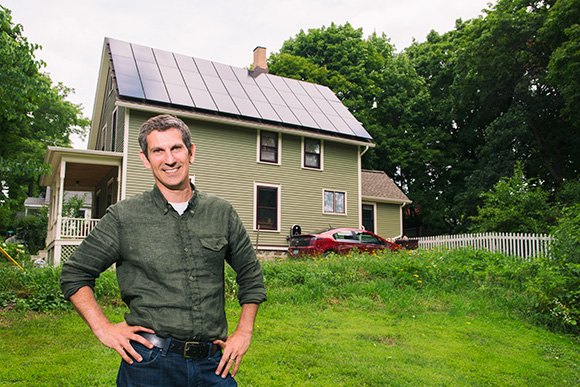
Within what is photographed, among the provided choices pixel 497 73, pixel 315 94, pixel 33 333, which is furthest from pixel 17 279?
pixel 497 73

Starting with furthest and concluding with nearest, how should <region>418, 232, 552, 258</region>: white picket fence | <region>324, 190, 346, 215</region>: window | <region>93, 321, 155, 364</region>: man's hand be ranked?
<region>324, 190, 346, 215</region>: window, <region>418, 232, 552, 258</region>: white picket fence, <region>93, 321, 155, 364</region>: man's hand

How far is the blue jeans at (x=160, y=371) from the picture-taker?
2311 mm

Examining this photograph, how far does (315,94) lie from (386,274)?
14.6 metres

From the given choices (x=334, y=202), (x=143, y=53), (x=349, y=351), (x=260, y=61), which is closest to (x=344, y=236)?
(x=334, y=202)

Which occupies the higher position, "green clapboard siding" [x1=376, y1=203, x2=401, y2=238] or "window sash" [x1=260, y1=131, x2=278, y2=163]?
"window sash" [x1=260, y1=131, x2=278, y2=163]

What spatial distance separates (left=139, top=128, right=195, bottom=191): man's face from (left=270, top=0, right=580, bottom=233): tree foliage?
2318 centimetres

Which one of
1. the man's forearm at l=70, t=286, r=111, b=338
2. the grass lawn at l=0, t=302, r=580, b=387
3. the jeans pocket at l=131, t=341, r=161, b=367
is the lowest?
the grass lawn at l=0, t=302, r=580, b=387

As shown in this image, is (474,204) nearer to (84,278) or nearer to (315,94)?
(315,94)

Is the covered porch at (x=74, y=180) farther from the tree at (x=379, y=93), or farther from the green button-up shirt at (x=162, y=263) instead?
the tree at (x=379, y=93)

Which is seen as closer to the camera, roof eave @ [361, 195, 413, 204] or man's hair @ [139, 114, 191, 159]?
man's hair @ [139, 114, 191, 159]

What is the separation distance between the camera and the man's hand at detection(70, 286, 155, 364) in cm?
228

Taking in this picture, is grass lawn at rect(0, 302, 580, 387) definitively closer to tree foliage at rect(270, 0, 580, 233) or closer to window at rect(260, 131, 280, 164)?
window at rect(260, 131, 280, 164)

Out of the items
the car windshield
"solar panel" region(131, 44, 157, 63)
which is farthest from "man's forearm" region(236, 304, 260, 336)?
"solar panel" region(131, 44, 157, 63)

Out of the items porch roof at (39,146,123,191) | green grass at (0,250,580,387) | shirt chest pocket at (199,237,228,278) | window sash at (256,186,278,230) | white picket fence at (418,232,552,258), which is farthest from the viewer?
window sash at (256,186,278,230)
